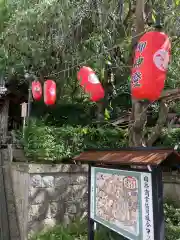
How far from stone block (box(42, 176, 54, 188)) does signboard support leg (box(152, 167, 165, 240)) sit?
163 inches

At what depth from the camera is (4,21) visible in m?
10.9

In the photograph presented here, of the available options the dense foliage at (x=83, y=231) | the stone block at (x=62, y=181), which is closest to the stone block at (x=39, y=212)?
the dense foliage at (x=83, y=231)

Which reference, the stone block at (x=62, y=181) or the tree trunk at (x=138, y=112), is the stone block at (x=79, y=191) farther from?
the tree trunk at (x=138, y=112)

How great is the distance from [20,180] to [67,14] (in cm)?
450

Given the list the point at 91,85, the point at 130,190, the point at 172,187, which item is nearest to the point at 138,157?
the point at 130,190

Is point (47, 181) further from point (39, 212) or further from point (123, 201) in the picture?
point (123, 201)

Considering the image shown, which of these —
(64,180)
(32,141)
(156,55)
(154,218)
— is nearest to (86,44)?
(32,141)

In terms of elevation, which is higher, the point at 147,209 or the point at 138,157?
the point at 138,157

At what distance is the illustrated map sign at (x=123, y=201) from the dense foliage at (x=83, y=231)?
846mm

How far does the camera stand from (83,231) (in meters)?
6.75

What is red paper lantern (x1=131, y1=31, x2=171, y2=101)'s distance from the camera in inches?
159

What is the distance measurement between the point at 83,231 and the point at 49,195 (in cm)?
119

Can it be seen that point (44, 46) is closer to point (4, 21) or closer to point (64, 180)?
point (4, 21)

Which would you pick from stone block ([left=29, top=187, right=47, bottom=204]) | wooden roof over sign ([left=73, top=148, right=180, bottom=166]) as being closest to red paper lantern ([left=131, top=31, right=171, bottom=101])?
wooden roof over sign ([left=73, top=148, right=180, bottom=166])
